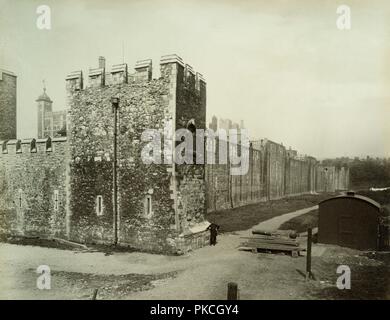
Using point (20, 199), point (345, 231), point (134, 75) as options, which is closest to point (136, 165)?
point (134, 75)

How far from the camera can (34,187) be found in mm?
15906

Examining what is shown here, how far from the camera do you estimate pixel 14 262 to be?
11891mm

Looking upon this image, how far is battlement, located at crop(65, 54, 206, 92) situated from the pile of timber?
6629 mm

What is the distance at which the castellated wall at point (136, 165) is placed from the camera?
12.3m

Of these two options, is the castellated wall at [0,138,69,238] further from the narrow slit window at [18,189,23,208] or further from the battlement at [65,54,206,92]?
the battlement at [65,54,206,92]

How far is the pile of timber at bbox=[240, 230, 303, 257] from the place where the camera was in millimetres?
12167

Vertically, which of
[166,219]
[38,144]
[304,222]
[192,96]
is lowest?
[304,222]

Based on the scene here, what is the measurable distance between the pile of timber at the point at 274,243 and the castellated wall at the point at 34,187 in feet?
27.4

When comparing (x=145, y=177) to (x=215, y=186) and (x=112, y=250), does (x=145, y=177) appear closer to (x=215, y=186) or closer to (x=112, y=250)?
(x=112, y=250)
